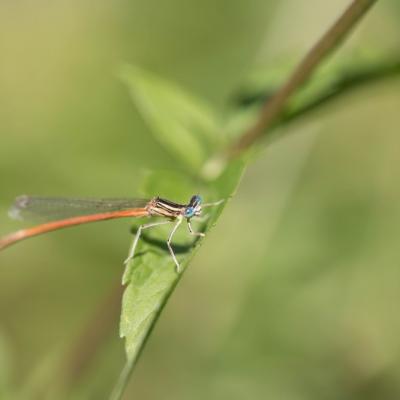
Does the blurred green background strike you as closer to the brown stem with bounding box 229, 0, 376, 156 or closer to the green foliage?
the green foliage

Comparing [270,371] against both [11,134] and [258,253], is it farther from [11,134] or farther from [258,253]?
[11,134]

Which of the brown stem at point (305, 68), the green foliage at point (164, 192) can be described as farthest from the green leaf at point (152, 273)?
the brown stem at point (305, 68)

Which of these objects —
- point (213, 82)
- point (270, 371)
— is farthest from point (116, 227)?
point (213, 82)

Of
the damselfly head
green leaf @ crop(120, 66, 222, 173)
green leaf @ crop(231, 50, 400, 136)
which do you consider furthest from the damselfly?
green leaf @ crop(231, 50, 400, 136)

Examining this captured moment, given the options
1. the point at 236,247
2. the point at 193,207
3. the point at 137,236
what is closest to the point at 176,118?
the point at 193,207

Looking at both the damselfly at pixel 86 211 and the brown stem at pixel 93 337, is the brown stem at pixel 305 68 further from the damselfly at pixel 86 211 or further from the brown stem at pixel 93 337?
the brown stem at pixel 93 337

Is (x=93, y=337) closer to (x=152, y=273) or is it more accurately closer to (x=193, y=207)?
(x=193, y=207)
